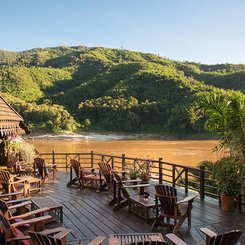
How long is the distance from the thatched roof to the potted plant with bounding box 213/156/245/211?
234 inches

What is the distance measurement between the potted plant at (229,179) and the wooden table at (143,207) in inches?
57.2

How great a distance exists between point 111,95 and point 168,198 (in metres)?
65.7

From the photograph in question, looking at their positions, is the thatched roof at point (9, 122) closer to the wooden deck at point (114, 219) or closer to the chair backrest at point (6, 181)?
the chair backrest at point (6, 181)

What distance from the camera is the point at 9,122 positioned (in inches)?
381

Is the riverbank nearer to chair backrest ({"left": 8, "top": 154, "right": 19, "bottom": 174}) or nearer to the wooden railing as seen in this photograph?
the wooden railing

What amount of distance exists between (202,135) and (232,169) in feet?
158

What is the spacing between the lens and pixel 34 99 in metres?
70.3

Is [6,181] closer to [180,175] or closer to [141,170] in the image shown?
[141,170]

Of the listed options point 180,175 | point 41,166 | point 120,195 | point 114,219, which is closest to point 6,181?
point 41,166

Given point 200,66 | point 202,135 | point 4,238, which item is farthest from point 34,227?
point 200,66

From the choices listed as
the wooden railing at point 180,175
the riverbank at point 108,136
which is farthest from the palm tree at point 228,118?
the riverbank at point 108,136

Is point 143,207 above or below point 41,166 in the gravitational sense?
below

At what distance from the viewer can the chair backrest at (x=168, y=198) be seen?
508cm

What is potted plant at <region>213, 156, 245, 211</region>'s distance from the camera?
6.21 metres
